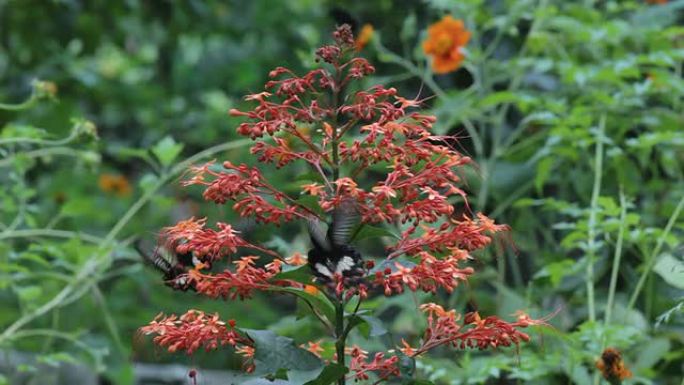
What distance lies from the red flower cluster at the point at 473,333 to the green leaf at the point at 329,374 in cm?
9

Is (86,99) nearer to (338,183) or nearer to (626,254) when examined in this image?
(626,254)

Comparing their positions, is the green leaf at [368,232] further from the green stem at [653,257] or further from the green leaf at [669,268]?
the green stem at [653,257]

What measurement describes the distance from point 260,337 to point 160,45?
325cm

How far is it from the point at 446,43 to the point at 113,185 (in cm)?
205

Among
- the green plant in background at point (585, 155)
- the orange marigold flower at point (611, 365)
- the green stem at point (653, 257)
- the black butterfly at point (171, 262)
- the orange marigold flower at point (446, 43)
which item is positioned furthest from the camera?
the orange marigold flower at point (446, 43)

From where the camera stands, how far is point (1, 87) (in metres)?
4.29

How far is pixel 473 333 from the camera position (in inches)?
49.3

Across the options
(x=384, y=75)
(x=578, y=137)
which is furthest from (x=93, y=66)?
(x=578, y=137)

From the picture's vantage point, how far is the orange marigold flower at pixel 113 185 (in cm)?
437

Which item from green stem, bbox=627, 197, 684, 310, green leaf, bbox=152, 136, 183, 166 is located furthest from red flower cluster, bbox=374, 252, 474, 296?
green leaf, bbox=152, 136, 183, 166

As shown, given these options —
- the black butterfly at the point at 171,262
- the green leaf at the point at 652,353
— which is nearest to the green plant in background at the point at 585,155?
the green leaf at the point at 652,353

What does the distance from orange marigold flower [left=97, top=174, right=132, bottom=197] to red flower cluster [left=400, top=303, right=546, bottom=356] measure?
3180mm

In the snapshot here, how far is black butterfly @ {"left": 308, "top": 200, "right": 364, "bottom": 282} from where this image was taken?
1203 millimetres

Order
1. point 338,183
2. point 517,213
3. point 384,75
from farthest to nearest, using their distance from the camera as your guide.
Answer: point 384,75
point 517,213
point 338,183
